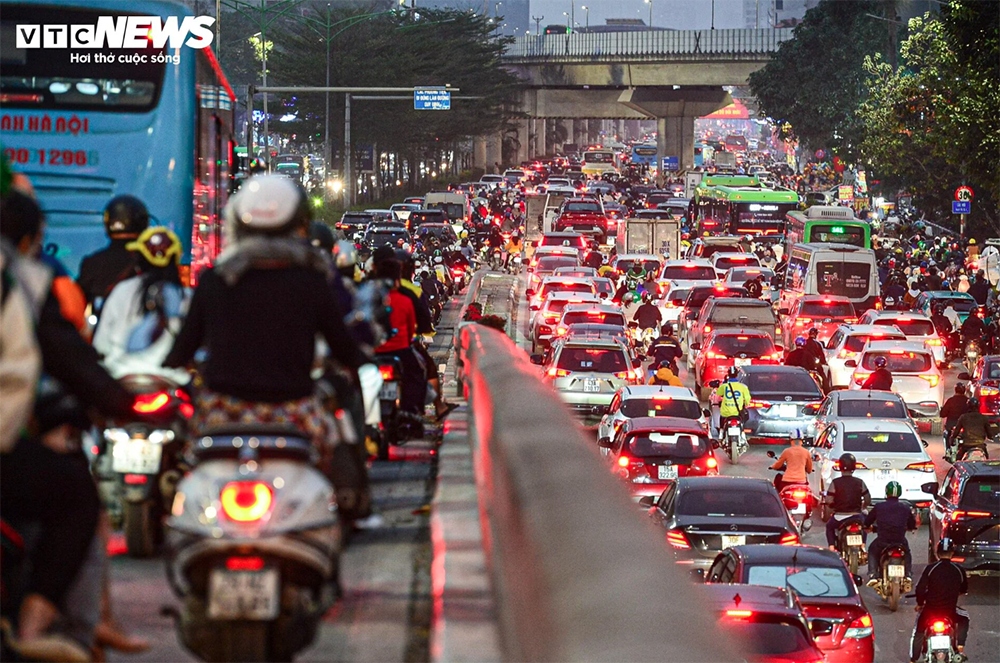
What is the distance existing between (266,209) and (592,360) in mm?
27368

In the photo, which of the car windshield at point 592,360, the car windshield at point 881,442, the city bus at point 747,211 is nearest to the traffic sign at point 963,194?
the city bus at point 747,211

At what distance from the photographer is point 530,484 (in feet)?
21.1

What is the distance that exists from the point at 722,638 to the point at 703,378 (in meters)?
33.5

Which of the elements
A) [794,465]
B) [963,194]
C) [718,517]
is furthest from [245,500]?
[963,194]

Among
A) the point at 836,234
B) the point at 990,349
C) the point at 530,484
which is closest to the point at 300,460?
the point at 530,484

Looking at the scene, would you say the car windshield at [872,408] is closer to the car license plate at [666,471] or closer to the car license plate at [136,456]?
the car license plate at [666,471]

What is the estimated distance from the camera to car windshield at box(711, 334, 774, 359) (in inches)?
1474

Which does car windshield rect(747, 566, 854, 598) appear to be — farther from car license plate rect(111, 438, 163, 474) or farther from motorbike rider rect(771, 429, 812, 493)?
car license plate rect(111, 438, 163, 474)

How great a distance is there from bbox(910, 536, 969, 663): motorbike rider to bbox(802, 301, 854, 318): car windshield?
81.3 feet

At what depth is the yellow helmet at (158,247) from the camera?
968 cm

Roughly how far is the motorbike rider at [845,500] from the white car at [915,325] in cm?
1545

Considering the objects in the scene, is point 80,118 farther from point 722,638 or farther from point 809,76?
point 809,76

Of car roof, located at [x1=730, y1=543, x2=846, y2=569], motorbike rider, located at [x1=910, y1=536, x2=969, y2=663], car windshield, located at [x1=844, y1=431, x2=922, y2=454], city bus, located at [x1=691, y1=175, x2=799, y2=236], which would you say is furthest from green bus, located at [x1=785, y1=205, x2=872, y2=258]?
car roof, located at [x1=730, y1=543, x2=846, y2=569]

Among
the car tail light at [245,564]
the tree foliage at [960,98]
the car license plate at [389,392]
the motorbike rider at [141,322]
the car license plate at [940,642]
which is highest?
the tree foliage at [960,98]
